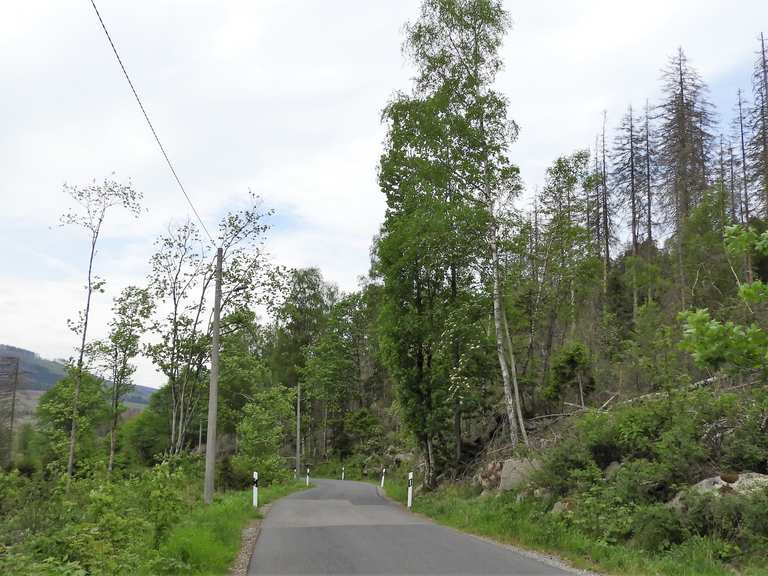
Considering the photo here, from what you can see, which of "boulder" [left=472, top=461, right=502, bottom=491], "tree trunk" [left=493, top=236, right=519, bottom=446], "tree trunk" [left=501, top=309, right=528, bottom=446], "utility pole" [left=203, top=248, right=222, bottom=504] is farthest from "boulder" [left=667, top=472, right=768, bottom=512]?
"utility pole" [left=203, top=248, right=222, bottom=504]

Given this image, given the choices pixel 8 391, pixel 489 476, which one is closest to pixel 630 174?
pixel 489 476

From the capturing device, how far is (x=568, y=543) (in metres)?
10.3

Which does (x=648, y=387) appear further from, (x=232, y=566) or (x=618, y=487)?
(x=232, y=566)

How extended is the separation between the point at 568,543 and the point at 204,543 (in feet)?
19.8

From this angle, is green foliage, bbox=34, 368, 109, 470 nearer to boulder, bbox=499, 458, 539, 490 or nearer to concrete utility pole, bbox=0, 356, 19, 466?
boulder, bbox=499, 458, 539, 490

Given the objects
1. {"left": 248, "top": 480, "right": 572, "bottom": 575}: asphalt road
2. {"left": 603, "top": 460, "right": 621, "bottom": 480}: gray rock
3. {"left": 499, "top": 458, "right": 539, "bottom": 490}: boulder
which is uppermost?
{"left": 603, "top": 460, "right": 621, "bottom": 480}: gray rock

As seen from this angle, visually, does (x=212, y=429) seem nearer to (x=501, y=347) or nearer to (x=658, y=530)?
(x=501, y=347)

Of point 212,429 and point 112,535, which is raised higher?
point 212,429

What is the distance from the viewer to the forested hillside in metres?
9.44

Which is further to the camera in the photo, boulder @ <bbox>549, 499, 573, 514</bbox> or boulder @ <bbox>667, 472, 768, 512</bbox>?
boulder @ <bbox>549, 499, 573, 514</bbox>

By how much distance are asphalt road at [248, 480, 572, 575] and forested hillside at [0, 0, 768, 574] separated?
1083 mm

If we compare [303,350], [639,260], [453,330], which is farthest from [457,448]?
[303,350]

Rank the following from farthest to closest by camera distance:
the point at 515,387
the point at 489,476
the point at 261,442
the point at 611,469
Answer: the point at 261,442 → the point at 515,387 → the point at 489,476 → the point at 611,469

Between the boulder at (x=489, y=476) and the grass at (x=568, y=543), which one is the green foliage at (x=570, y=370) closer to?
the boulder at (x=489, y=476)
